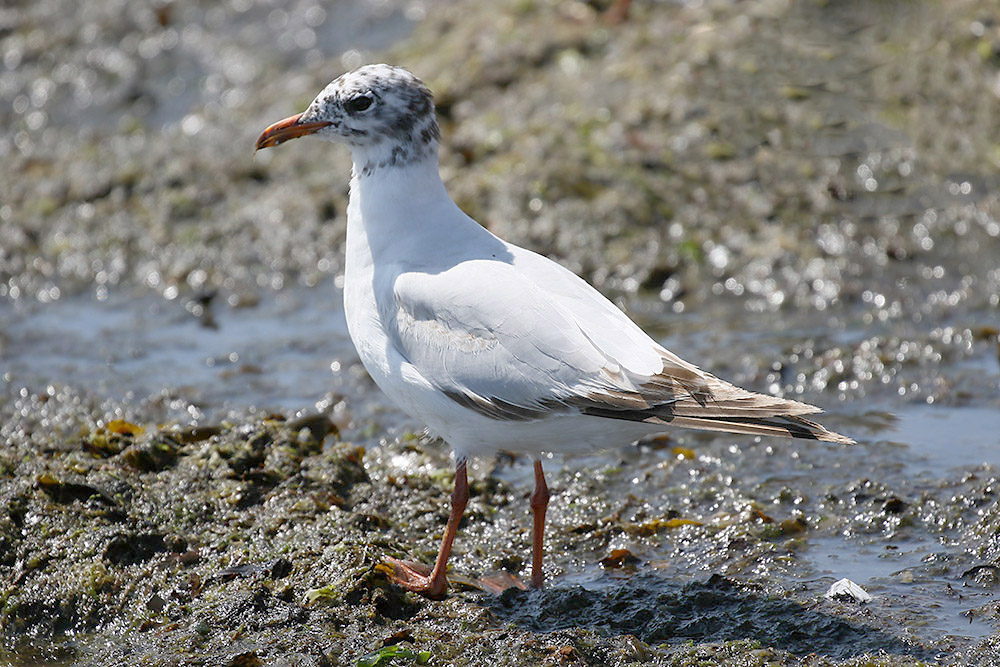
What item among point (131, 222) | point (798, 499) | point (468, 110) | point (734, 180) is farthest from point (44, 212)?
point (798, 499)

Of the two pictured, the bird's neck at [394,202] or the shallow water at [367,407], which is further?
the bird's neck at [394,202]

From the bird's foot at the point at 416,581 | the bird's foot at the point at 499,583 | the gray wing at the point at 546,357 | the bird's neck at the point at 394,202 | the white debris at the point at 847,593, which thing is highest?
the bird's neck at the point at 394,202

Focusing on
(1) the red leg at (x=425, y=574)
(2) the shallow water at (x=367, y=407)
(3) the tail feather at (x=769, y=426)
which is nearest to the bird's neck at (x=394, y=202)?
(1) the red leg at (x=425, y=574)

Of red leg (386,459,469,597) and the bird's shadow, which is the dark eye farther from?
the bird's shadow

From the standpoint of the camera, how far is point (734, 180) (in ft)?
31.8

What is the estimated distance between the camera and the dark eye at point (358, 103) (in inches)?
232

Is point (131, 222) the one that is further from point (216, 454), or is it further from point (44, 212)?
point (216, 454)

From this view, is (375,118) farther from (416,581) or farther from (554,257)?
(554,257)

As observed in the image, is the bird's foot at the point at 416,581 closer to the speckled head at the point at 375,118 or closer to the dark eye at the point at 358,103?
the speckled head at the point at 375,118

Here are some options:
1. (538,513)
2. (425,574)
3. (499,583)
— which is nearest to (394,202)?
(538,513)

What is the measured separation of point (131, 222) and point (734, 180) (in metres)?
5.21

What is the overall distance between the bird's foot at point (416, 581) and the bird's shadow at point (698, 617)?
223 mm

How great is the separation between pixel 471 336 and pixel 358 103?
1.49m

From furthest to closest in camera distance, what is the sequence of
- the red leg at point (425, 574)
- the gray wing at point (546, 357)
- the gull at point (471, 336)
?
the red leg at point (425, 574), the gull at point (471, 336), the gray wing at point (546, 357)
